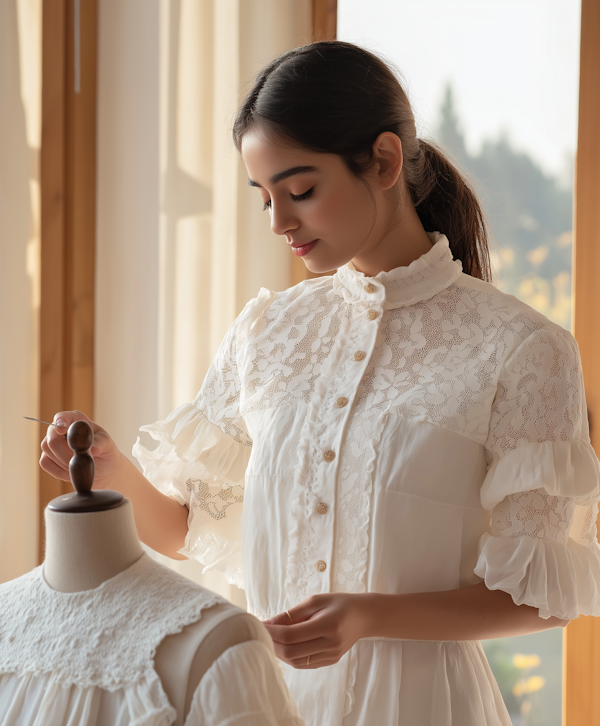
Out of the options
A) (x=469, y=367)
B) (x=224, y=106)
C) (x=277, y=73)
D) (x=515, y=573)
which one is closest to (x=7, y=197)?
(x=224, y=106)

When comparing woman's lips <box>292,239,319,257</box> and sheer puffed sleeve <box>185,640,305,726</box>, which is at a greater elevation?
woman's lips <box>292,239,319,257</box>

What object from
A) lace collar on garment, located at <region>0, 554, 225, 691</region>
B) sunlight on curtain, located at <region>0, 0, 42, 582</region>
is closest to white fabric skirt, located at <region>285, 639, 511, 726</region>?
lace collar on garment, located at <region>0, 554, 225, 691</region>

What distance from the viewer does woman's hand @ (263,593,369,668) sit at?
0.79 meters

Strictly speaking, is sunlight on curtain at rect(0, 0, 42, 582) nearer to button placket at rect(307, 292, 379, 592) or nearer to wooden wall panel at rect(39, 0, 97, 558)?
wooden wall panel at rect(39, 0, 97, 558)

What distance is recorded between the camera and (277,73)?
1.06 meters

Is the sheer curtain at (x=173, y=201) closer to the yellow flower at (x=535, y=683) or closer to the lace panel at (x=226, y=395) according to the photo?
the lace panel at (x=226, y=395)

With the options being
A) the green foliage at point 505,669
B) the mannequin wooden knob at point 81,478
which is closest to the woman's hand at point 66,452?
the mannequin wooden knob at point 81,478

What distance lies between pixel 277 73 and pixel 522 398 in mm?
610

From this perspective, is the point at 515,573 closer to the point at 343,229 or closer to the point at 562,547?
the point at 562,547

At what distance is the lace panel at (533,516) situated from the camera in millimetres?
952

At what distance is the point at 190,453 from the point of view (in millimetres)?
1203

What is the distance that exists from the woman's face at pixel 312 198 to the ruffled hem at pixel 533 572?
1.56 feet

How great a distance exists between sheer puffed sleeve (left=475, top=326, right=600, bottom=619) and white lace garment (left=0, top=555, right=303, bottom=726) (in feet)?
1.56

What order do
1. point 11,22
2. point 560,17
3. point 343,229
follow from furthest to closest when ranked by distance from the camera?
point 11,22
point 560,17
point 343,229
